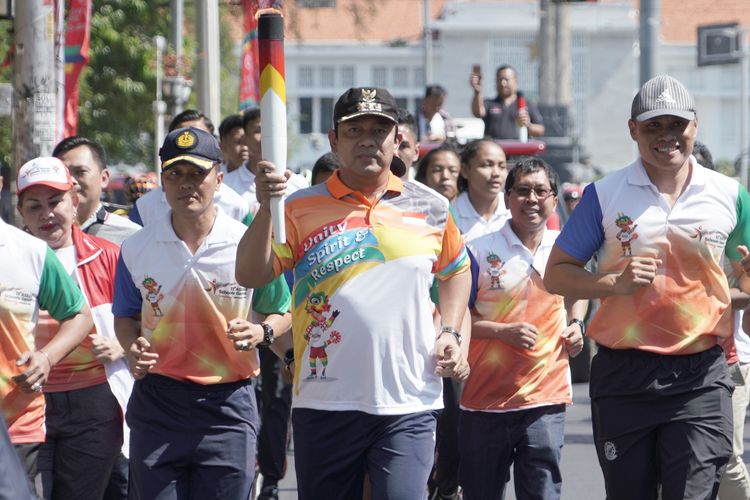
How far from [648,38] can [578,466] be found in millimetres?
7320

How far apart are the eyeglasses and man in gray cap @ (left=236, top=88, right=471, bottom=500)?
1.81 meters

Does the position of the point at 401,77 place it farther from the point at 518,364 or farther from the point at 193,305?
the point at 193,305

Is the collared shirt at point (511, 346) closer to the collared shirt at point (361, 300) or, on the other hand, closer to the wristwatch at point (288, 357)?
the wristwatch at point (288, 357)

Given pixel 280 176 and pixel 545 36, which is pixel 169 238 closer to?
pixel 280 176

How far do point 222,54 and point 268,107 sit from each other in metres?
39.6

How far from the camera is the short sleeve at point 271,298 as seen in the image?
250 inches

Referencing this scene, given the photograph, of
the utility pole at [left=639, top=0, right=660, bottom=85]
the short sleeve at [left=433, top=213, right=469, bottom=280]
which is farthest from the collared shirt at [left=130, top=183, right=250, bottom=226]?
the utility pole at [left=639, top=0, right=660, bottom=85]

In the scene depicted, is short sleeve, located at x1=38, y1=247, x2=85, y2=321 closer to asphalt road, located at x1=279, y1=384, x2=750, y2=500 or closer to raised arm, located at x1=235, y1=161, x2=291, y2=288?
raised arm, located at x1=235, y1=161, x2=291, y2=288

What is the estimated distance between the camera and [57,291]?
242 inches

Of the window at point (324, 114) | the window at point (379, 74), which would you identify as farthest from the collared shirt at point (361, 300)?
the window at point (324, 114)

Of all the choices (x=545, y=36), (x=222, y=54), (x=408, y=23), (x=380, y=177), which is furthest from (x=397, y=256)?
(x=408, y=23)

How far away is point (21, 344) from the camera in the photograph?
6.02 metres

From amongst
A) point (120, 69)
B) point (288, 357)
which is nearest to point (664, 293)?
point (288, 357)

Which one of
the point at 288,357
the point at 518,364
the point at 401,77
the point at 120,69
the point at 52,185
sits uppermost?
the point at 401,77
